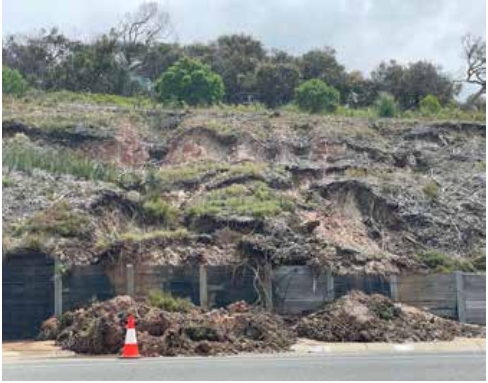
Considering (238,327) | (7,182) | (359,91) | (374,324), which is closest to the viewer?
(238,327)

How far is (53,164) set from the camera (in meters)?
27.9

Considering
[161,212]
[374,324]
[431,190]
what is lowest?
[374,324]

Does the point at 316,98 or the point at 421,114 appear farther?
the point at 316,98

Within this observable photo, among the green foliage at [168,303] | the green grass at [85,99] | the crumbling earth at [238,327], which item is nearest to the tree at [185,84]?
the green grass at [85,99]

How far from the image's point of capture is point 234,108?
38.4 m

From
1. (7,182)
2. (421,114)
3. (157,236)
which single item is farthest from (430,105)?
(7,182)

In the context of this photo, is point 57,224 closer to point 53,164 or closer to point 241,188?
point 53,164

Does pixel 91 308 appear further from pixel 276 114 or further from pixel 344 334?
pixel 276 114

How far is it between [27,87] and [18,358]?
87.7 feet

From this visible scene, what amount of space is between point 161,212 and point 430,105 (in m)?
20.8

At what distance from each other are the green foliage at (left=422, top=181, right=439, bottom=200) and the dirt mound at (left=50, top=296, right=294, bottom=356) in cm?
1129

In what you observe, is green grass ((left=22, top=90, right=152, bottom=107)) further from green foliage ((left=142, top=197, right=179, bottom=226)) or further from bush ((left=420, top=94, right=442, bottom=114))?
bush ((left=420, top=94, right=442, bottom=114))

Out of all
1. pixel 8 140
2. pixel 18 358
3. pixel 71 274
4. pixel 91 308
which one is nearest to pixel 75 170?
pixel 8 140

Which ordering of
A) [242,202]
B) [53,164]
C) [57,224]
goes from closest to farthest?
[57,224], [242,202], [53,164]
